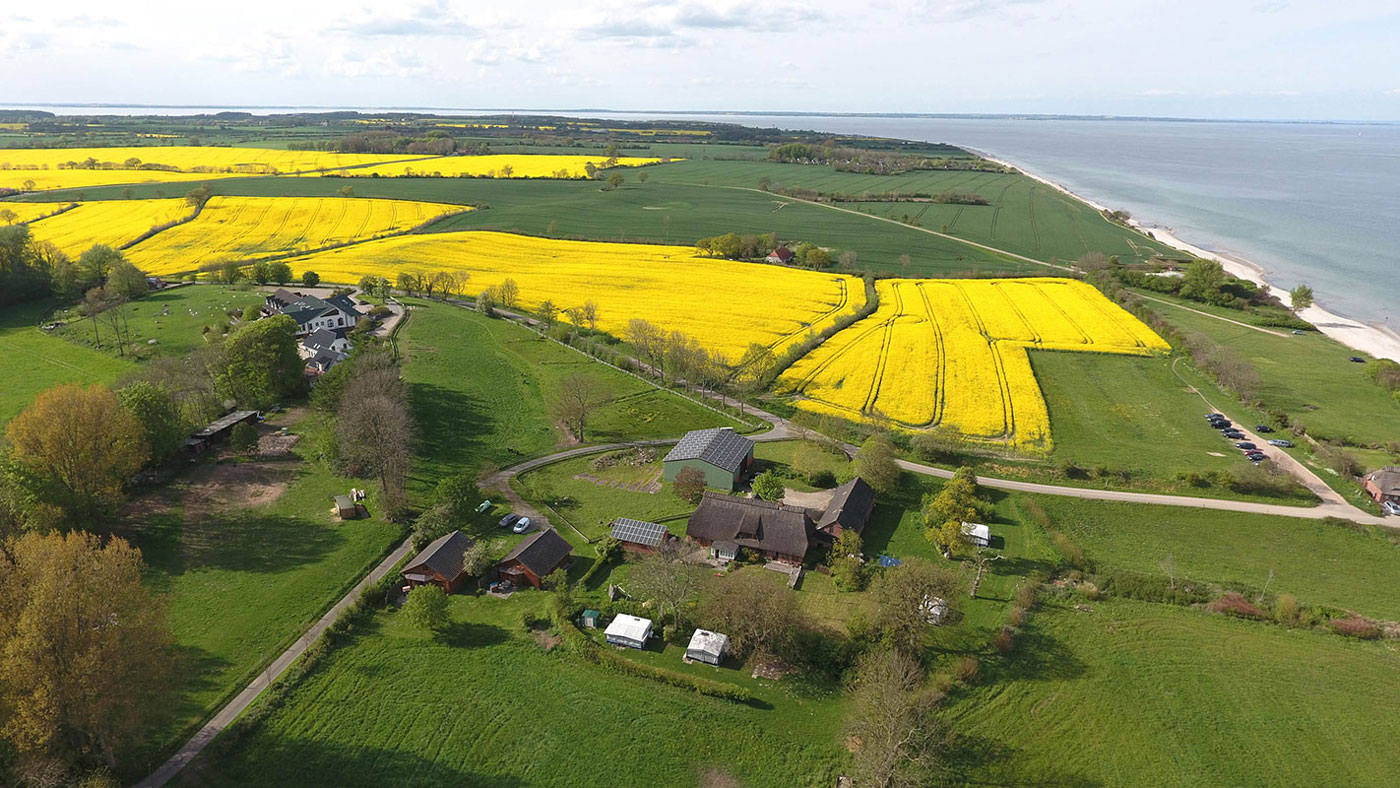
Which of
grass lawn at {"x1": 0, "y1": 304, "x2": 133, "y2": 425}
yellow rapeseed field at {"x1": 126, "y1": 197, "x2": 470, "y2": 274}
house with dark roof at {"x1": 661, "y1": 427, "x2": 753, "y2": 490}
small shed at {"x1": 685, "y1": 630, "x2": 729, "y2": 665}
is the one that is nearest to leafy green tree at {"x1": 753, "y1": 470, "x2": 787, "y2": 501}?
house with dark roof at {"x1": 661, "y1": 427, "x2": 753, "y2": 490}

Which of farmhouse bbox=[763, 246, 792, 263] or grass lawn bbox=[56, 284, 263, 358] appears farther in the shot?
farmhouse bbox=[763, 246, 792, 263]

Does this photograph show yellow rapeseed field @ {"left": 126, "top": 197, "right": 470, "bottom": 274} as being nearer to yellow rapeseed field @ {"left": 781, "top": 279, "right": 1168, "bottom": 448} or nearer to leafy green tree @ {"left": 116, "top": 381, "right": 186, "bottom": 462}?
leafy green tree @ {"left": 116, "top": 381, "right": 186, "bottom": 462}

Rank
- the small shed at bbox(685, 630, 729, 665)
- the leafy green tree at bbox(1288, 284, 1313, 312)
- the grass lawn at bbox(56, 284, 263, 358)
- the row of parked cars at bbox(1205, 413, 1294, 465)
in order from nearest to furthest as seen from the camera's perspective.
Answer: the small shed at bbox(685, 630, 729, 665) → the row of parked cars at bbox(1205, 413, 1294, 465) → the grass lawn at bbox(56, 284, 263, 358) → the leafy green tree at bbox(1288, 284, 1313, 312)

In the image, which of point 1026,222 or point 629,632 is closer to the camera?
point 629,632

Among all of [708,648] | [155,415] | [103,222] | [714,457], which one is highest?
[103,222]

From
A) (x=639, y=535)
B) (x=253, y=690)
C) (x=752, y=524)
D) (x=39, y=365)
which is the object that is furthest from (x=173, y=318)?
(x=752, y=524)

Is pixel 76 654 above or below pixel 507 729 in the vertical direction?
above

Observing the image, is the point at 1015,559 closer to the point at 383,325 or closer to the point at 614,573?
the point at 614,573

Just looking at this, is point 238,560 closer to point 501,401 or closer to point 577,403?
point 577,403
